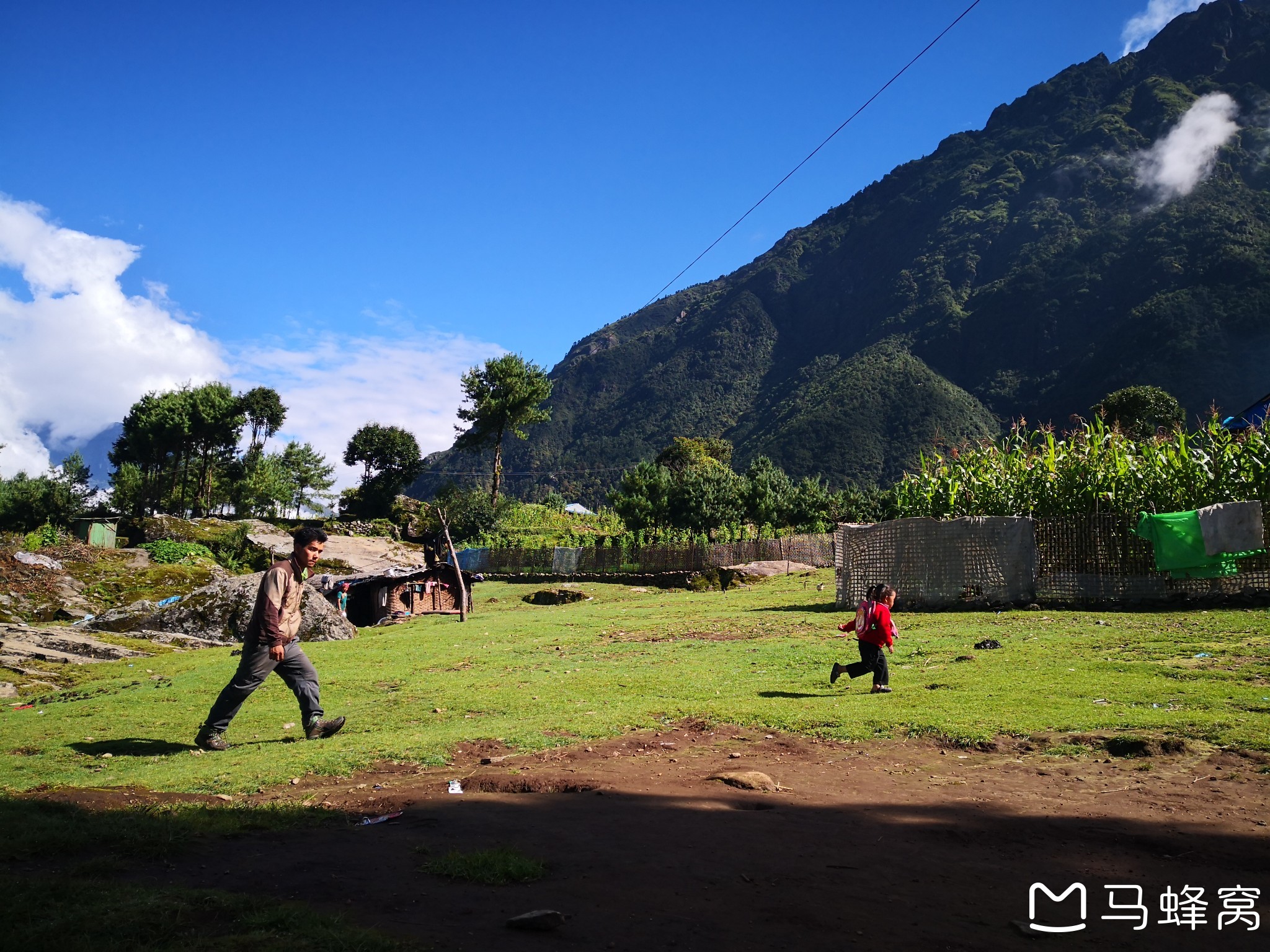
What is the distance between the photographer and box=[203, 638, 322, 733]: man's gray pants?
8.10 metres

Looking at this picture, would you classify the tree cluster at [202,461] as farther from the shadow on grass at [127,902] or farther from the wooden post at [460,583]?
the shadow on grass at [127,902]

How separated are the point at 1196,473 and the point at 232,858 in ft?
59.8

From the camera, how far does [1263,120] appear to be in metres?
125

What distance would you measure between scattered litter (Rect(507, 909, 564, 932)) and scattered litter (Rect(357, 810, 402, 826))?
2085mm

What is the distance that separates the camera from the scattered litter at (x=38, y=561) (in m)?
21.9

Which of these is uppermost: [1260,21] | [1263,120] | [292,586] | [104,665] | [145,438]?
[1260,21]

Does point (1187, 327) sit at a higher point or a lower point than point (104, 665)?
higher

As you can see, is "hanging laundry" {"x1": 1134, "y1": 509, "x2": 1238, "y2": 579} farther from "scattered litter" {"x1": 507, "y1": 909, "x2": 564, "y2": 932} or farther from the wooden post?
the wooden post

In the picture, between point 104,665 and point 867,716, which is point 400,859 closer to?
point 867,716

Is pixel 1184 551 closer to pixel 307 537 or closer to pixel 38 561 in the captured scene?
pixel 307 537

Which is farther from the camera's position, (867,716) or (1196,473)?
(1196,473)

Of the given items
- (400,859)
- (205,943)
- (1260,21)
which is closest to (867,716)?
(400,859)

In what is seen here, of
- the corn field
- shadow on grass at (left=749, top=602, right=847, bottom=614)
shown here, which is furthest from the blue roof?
shadow on grass at (left=749, top=602, right=847, bottom=614)

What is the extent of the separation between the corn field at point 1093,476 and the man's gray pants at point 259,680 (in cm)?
1553
